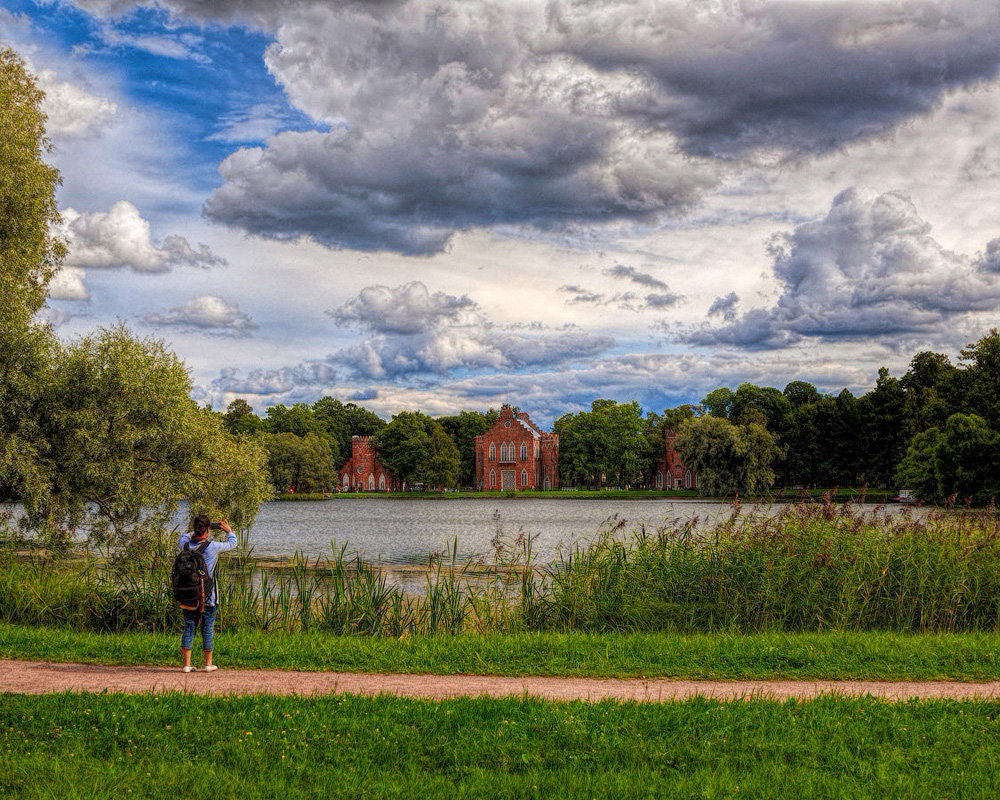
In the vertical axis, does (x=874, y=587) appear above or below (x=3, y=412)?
below

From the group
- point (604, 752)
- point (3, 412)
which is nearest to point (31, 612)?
point (3, 412)

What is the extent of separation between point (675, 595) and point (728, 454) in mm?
66235

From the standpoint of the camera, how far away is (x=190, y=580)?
9.97m

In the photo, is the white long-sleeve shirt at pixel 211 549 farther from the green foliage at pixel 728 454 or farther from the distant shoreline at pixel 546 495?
the distant shoreline at pixel 546 495

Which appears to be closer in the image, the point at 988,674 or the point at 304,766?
the point at 304,766

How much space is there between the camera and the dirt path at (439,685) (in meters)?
8.38

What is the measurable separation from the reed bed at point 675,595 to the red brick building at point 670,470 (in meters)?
92.7

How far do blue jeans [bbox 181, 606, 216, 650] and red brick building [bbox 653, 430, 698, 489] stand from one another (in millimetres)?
97936

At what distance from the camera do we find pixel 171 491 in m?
21.2

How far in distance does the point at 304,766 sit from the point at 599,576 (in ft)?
26.0

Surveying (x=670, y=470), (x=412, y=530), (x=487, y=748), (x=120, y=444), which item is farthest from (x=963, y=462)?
(x=487, y=748)

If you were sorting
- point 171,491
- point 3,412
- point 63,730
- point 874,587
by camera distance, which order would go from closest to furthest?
point 63,730
point 874,587
point 3,412
point 171,491

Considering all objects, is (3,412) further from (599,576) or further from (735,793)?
(735,793)

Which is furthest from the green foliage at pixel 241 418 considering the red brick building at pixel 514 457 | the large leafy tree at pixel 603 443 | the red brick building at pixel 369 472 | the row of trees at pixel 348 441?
the large leafy tree at pixel 603 443
